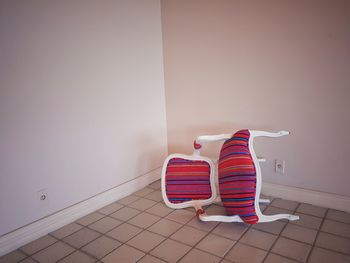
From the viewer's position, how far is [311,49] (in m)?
2.01

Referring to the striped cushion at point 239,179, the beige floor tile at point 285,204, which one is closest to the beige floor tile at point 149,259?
the striped cushion at point 239,179

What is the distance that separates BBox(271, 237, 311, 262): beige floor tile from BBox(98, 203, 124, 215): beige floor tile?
1.23 meters

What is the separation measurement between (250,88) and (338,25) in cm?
73

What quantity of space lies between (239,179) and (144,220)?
0.78 meters

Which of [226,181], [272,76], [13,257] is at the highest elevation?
[272,76]

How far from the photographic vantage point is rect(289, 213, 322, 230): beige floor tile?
1918 mm

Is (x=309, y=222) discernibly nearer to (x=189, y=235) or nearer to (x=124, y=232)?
(x=189, y=235)

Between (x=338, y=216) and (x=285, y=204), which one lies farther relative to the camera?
(x=285, y=204)

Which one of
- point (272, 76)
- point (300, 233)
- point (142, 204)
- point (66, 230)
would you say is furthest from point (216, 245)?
point (272, 76)

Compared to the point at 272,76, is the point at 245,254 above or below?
below

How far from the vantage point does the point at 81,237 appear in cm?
191

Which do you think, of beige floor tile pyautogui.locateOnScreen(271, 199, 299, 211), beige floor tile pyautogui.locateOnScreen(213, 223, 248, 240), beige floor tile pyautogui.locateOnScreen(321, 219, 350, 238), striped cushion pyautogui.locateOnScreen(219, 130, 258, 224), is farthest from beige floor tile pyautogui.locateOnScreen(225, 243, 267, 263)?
beige floor tile pyautogui.locateOnScreen(271, 199, 299, 211)

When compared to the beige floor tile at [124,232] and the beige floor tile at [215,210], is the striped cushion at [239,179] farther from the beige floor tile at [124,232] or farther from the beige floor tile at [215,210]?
the beige floor tile at [124,232]

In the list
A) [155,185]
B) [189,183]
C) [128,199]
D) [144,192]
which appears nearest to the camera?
[189,183]
